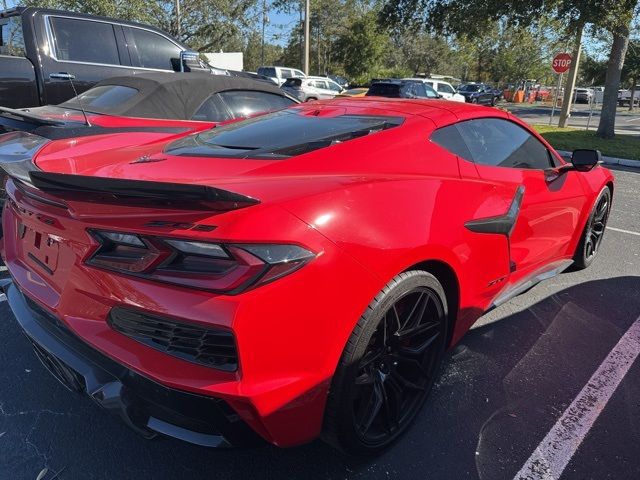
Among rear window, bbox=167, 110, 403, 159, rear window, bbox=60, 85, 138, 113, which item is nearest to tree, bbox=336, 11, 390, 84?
rear window, bbox=60, 85, 138, 113

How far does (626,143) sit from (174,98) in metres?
13.5

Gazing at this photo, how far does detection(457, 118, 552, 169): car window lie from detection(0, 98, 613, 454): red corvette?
11 cm

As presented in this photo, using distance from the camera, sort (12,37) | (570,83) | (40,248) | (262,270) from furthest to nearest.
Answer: (570,83) → (12,37) → (40,248) → (262,270)

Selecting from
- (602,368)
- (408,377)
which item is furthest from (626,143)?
(408,377)

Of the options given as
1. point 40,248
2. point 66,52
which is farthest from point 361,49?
point 40,248

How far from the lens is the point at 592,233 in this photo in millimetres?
4203

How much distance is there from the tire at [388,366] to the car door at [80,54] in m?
5.30

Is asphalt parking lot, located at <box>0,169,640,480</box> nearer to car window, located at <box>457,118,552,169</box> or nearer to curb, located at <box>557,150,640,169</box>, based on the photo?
car window, located at <box>457,118,552,169</box>

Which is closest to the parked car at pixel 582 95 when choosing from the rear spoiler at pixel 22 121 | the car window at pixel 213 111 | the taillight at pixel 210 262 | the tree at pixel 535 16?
the tree at pixel 535 16

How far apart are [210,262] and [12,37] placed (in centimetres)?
640

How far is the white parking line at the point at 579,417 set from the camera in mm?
2129

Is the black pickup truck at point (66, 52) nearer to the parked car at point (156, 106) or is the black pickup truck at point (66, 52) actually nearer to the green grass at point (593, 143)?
the parked car at point (156, 106)

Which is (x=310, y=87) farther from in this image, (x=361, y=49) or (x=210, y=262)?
(x=210, y=262)

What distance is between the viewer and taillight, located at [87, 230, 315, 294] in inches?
61.4
